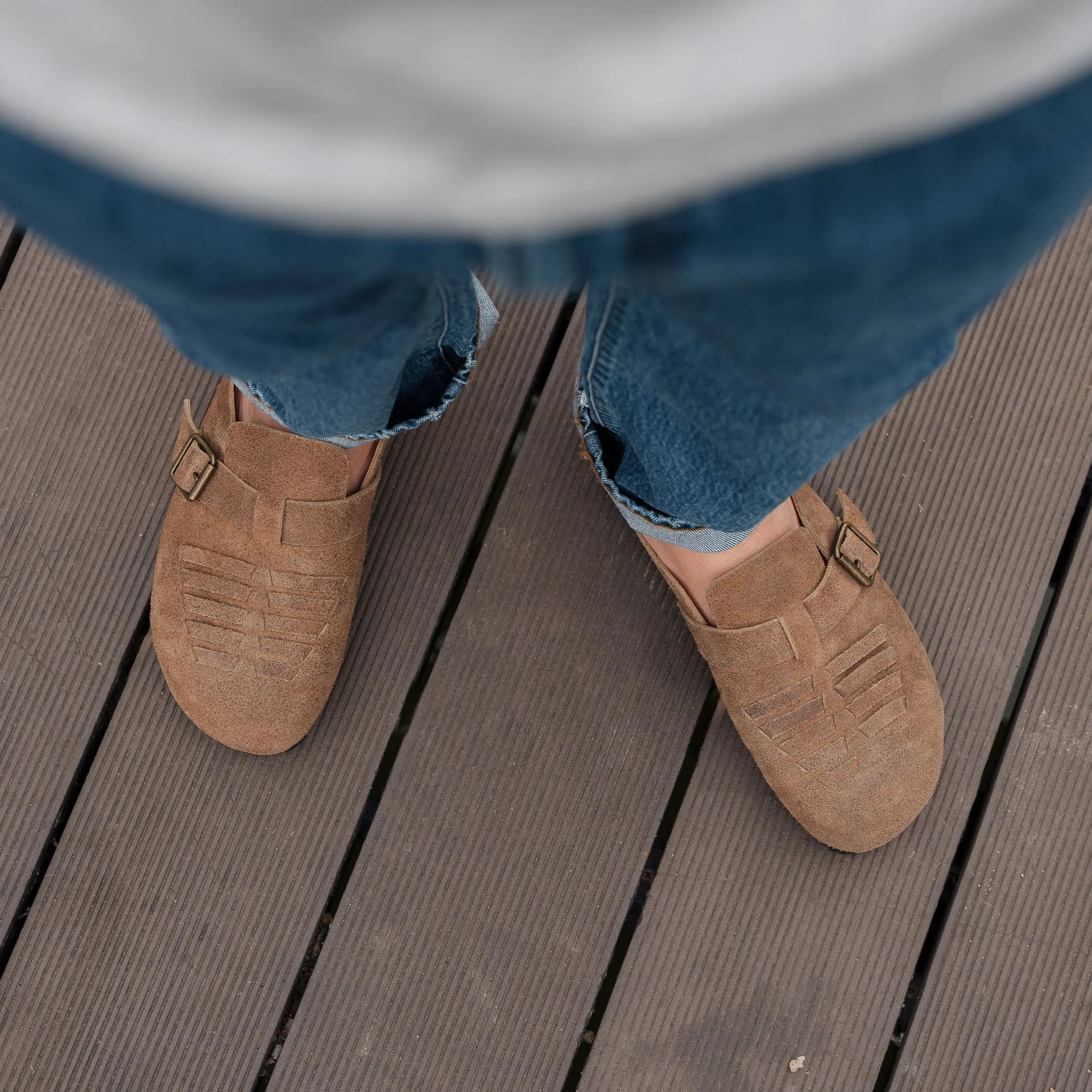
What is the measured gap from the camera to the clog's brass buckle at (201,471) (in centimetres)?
78

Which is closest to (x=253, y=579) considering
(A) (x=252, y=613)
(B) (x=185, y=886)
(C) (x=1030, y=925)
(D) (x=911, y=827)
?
(A) (x=252, y=613)

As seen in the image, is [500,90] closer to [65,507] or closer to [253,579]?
[253,579]

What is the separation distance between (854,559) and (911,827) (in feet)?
0.95

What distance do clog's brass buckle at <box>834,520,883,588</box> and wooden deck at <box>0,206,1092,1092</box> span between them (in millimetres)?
93

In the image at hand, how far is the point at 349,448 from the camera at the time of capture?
0.76 meters

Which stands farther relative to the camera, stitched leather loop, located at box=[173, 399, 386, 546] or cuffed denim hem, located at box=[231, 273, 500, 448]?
stitched leather loop, located at box=[173, 399, 386, 546]

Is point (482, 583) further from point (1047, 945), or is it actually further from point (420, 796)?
point (1047, 945)

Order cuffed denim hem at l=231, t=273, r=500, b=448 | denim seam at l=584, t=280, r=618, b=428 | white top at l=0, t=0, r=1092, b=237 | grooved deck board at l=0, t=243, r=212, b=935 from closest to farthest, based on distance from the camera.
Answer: white top at l=0, t=0, r=1092, b=237 < denim seam at l=584, t=280, r=618, b=428 < cuffed denim hem at l=231, t=273, r=500, b=448 < grooved deck board at l=0, t=243, r=212, b=935

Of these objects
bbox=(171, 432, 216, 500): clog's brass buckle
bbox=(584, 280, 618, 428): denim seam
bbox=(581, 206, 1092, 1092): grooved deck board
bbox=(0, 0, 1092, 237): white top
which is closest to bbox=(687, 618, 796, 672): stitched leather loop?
bbox=(581, 206, 1092, 1092): grooved deck board

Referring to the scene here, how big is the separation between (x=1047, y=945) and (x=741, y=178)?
0.91 metres

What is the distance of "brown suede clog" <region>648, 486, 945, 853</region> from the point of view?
2.55 ft

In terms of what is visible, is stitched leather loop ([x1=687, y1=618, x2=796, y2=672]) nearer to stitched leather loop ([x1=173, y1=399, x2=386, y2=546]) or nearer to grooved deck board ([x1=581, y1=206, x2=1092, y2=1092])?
grooved deck board ([x1=581, y1=206, x2=1092, y2=1092])

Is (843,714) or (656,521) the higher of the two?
(656,521)

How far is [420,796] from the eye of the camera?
867 millimetres
